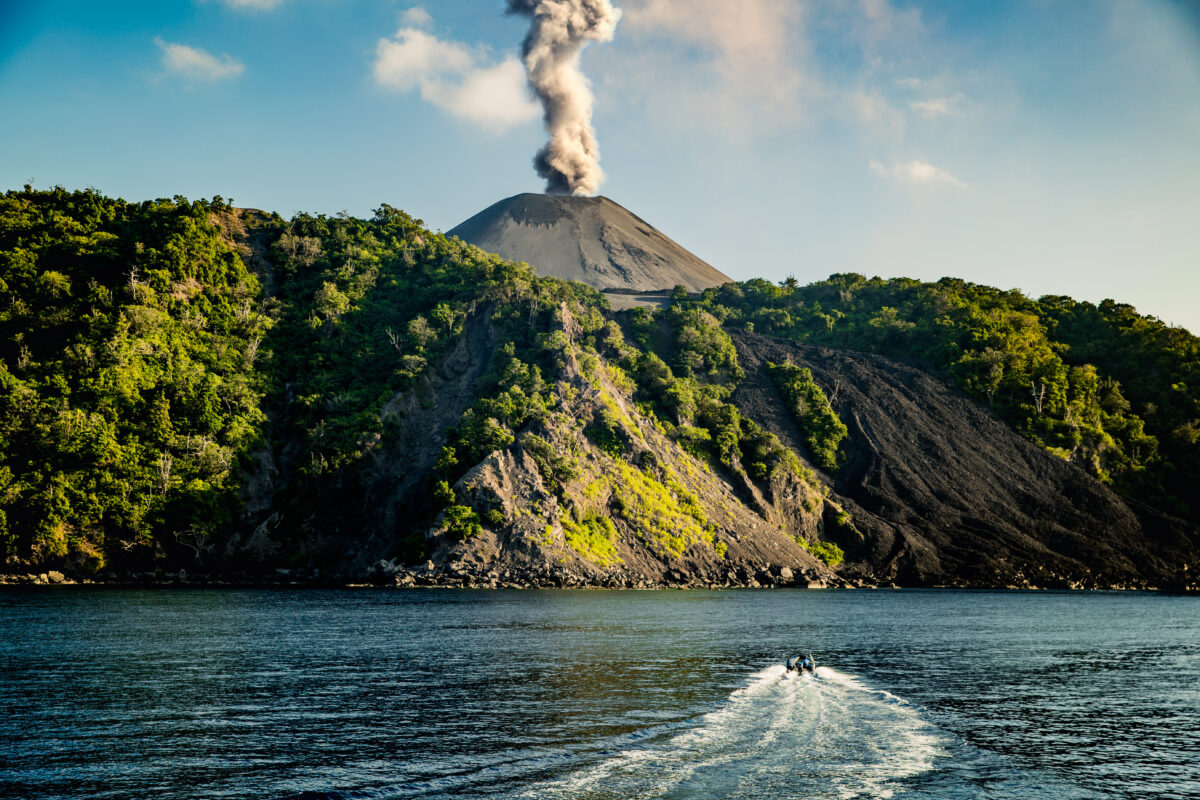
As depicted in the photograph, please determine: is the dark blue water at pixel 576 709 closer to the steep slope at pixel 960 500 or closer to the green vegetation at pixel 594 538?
the green vegetation at pixel 594 538

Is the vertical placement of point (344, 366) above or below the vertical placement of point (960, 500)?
above

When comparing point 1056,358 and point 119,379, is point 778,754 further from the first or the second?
point 1056,358

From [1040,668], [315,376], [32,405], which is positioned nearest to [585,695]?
[1040,668]

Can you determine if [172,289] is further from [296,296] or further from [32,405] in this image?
[32,405]

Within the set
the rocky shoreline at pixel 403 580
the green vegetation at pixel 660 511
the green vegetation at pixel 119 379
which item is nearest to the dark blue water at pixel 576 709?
the rocky shoreline at pixel 403 580

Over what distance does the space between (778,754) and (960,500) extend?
344 feet

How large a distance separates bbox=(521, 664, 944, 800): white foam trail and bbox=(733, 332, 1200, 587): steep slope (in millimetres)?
81933

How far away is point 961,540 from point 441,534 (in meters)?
70.6

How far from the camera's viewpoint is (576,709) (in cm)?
2502

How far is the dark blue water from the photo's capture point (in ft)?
59.2

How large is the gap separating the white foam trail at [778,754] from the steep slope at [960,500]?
81933 mm

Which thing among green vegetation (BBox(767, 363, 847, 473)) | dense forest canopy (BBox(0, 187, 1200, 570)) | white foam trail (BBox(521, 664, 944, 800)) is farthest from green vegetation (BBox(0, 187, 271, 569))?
green vegetation (BBox(767, 363, 847, 473))

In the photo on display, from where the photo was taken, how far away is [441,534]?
278ft

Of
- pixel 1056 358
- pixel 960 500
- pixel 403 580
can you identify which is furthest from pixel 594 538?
pixel 1056 358
